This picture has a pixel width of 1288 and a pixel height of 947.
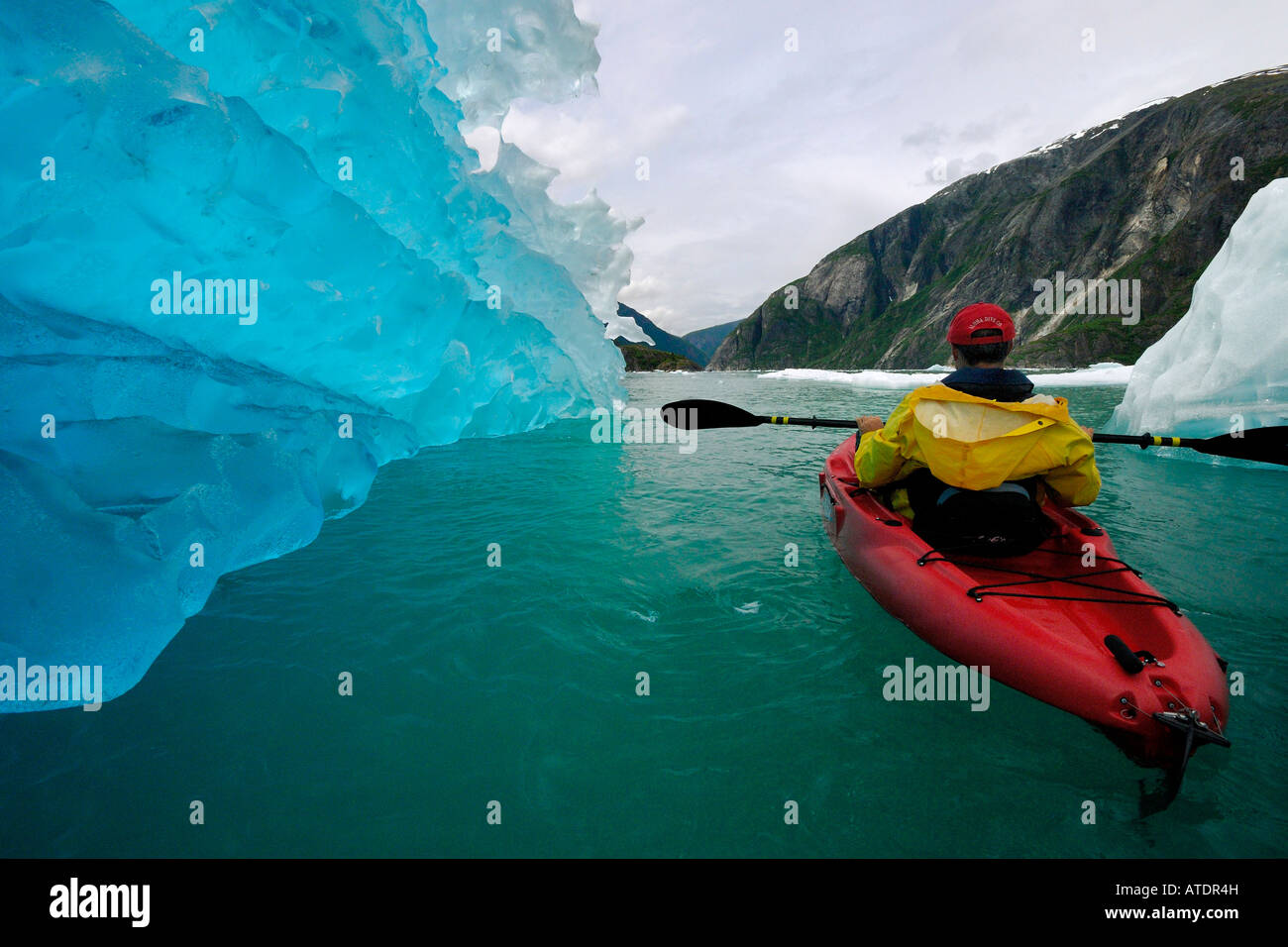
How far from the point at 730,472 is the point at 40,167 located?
8504 mm

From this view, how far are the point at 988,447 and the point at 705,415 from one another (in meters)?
4.29

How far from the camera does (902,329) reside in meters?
126

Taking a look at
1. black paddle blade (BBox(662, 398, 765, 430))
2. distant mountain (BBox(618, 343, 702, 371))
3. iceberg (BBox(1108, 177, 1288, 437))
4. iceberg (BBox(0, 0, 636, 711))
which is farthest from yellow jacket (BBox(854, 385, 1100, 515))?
distant mountain (BBox(618, 343, 702, 371))

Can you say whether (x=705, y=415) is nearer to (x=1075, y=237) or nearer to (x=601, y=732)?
(x=601, y=732)

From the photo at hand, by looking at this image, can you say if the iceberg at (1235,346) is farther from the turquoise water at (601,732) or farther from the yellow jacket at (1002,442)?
the yellow jacket at (1002,442)

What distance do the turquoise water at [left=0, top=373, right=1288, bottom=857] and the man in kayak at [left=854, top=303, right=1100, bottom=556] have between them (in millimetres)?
967

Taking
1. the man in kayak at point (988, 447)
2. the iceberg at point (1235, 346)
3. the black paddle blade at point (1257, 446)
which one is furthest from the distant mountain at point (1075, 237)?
the man in kayak at point (988, 447)

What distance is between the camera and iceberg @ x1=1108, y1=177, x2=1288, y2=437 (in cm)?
855

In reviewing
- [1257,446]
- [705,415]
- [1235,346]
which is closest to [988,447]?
[1257,446]

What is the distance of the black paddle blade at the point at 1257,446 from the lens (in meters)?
4.93

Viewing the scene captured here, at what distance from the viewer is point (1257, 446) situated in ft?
16.3

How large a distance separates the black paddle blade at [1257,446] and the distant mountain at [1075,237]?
1911 cm

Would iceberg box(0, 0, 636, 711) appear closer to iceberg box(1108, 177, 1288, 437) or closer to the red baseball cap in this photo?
the red baseball cap
